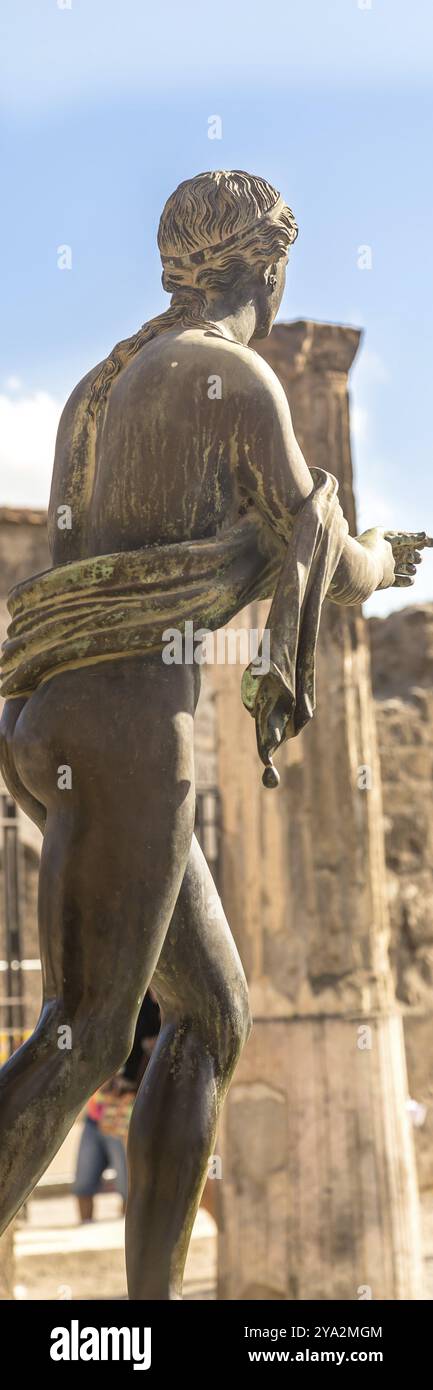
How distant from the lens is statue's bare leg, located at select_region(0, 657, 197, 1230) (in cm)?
243

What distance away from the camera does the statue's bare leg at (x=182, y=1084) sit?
2580 millimetres

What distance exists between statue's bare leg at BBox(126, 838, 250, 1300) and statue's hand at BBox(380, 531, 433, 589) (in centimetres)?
69

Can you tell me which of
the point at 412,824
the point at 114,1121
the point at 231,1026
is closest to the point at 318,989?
the point at 114,1121

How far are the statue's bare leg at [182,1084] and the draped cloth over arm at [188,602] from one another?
1.04ft

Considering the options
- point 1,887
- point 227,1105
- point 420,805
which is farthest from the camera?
point 420,805

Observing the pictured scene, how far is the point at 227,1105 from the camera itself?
7648 millimetres

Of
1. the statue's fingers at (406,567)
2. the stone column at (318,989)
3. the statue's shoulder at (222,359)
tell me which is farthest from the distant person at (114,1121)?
the statue's shoulder at (222,359)

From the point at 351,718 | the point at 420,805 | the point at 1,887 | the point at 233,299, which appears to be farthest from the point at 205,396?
the point at 420,805

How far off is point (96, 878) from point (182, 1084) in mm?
380

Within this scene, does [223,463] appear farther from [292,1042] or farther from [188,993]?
[292,1042]

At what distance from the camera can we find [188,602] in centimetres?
259

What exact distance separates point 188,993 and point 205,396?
914 millimetres

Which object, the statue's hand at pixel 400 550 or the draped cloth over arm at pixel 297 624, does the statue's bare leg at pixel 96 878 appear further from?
the statue's hand at pixel 400 550

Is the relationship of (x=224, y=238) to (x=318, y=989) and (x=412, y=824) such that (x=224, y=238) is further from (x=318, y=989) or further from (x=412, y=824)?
(x=412, y=824)
